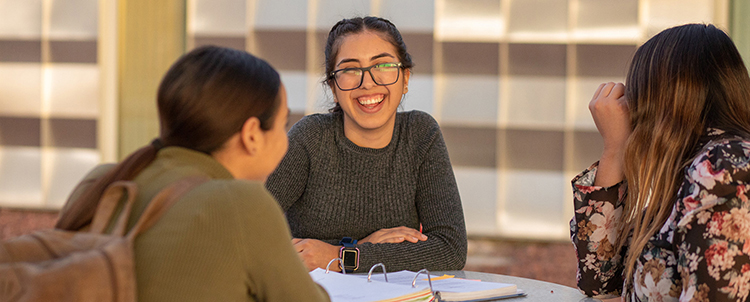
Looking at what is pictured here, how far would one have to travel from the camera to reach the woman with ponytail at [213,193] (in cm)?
80

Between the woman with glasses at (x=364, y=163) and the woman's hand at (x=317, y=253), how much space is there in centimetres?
18

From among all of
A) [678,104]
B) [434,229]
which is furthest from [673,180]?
[434,229]

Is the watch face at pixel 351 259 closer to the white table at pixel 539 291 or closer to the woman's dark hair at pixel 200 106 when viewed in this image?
the white table at pixel 539 291

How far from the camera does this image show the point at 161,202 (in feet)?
2.70

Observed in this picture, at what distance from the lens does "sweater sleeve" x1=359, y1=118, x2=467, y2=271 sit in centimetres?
161

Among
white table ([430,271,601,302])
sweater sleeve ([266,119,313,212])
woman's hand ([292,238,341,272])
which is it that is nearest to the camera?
white table ([430,271,601,302])

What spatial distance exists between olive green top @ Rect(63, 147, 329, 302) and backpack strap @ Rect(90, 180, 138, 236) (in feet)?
0.08

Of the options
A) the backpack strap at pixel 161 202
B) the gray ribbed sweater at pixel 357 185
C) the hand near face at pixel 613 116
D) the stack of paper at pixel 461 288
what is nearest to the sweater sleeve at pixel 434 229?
the gray ribbed sweater at pixel 357 185

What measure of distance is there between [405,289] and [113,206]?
583 mm

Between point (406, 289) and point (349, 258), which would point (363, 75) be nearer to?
point (349, 258)

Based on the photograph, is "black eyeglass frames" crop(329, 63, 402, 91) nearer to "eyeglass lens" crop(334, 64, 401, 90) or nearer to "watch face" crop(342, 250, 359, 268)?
"eyeglass lens" crop(334, 64, 401, 90)

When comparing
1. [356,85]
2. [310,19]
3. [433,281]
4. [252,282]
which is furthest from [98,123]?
[252,282]

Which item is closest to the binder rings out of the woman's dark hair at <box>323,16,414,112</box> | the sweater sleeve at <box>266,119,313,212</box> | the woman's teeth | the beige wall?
the sweater sleeve at <box>266,119,313,212</box>

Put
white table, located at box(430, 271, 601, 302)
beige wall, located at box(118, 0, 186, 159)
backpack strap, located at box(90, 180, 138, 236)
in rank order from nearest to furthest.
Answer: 1. backpack strap, located at box(90, 180, 138, 236)
2. white table, located at box(430, 271, 601, 302)
3. beige wall, located at box(118, 0, 186, 159)
